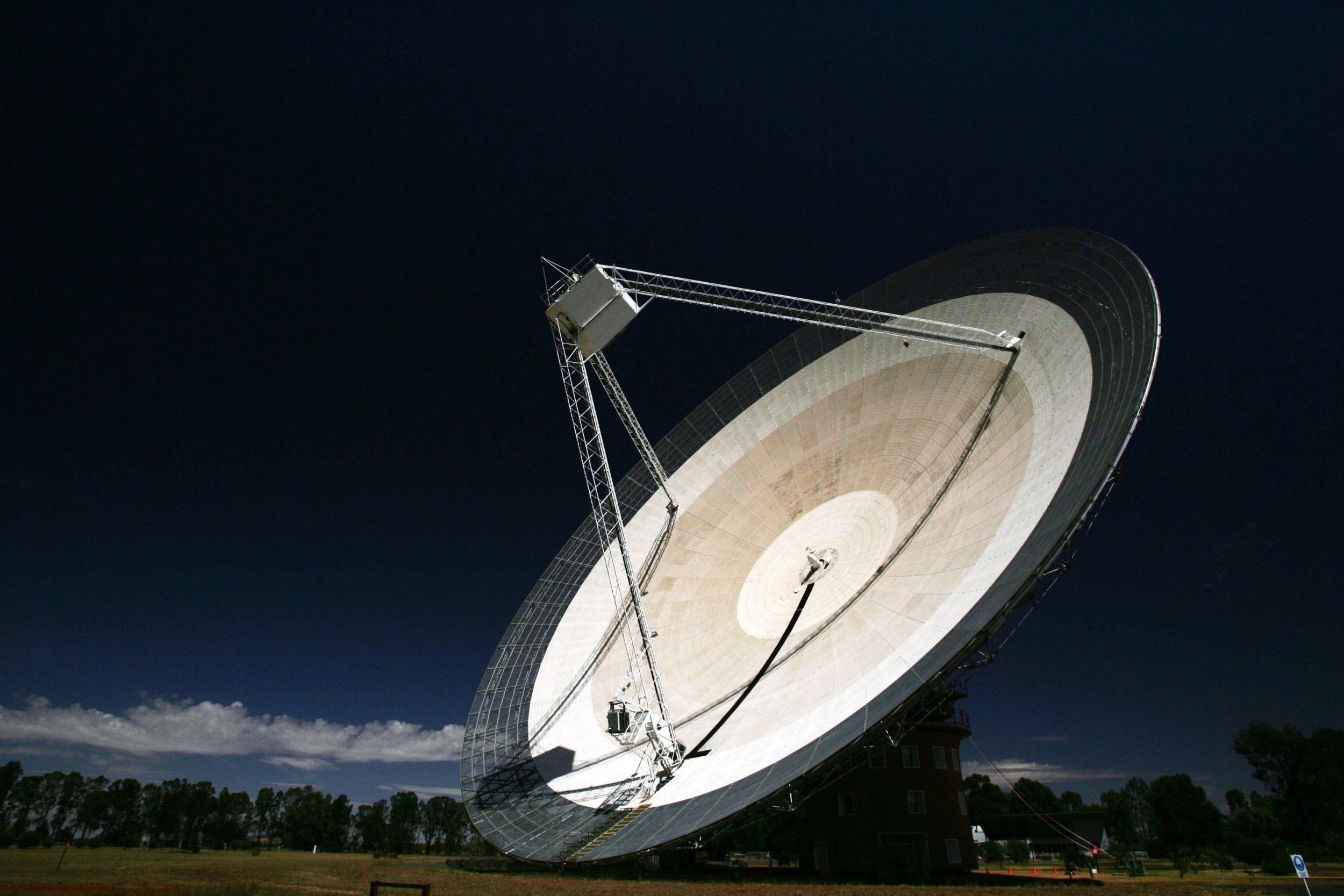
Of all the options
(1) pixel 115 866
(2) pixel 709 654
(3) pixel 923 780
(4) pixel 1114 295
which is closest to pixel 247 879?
(1) pixel 115 866

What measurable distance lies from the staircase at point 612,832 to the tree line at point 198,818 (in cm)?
8166

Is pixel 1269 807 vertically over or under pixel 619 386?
under

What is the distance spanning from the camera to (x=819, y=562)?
74.2 feet

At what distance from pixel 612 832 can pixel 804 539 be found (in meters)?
11.7

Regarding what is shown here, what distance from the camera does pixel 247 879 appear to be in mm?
24594

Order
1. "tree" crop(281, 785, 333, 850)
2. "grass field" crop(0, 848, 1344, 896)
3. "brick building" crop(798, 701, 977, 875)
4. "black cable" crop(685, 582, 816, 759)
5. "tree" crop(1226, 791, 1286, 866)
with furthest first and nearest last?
"tree" crop(281, 785, 333, 850), "tree" crop(1226, 791, 1286, 866), "brick building" crop(798, 701, 977, 875), "black cable" crop(685, 582, 816, 759), "grass field" crop(0, 848, 1344, 896)

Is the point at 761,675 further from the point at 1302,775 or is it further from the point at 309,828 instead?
the point at 309,828

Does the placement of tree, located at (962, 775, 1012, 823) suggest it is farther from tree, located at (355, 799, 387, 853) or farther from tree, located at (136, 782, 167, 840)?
tree, located at (136, 782, 167, 840)

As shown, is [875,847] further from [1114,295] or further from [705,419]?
[1114,295]

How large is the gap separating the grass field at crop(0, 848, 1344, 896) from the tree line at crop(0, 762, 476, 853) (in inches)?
2579

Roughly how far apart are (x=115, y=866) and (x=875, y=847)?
3741cm

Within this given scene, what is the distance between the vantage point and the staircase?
1833cm

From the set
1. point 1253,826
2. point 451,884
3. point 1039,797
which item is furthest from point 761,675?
point 1039,797

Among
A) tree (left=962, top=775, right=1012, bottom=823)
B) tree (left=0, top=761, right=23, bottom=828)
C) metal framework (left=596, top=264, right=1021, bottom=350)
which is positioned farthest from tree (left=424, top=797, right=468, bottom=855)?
metal framework (left=596, top=264, right=1021, bottom=350)
